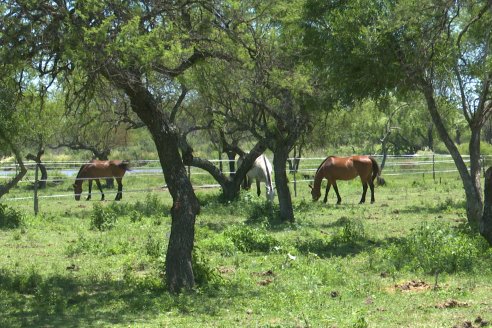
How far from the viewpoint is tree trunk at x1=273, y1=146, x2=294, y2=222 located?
1606cm

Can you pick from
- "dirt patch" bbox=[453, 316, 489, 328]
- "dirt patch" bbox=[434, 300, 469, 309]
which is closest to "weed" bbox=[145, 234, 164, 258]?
"dirt patch" bbox=[434, 300, 469, 309]

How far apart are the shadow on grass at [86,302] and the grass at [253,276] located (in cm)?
1

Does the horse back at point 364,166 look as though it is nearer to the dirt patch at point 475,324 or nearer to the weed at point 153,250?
the weed at point 153,250

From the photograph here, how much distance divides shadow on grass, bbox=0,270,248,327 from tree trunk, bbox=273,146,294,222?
711 cm

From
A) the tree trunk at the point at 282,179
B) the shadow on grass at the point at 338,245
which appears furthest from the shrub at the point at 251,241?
the tree trunk at the point at 282,179

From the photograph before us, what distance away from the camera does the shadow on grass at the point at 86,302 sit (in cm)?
750

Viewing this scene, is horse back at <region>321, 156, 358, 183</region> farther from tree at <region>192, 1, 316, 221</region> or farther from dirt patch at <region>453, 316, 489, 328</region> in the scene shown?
dirt patch at <region>453, 316, 489, 328</region>

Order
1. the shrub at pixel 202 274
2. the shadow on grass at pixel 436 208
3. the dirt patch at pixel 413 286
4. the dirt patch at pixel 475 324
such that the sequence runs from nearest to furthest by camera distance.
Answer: the dirt patch at pixel 475 324, the dirt patch at pixel 413 286, the shrub at pixel 202 274, the shadow on grass at pixel 436 208

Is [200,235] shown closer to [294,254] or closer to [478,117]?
[294,254]

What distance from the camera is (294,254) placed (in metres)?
11.4

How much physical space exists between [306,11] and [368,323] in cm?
678

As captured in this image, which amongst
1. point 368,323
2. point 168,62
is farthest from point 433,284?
point 168,62

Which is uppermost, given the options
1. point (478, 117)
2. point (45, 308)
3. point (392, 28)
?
point (392, 28)

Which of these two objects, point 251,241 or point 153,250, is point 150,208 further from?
point 153,250
